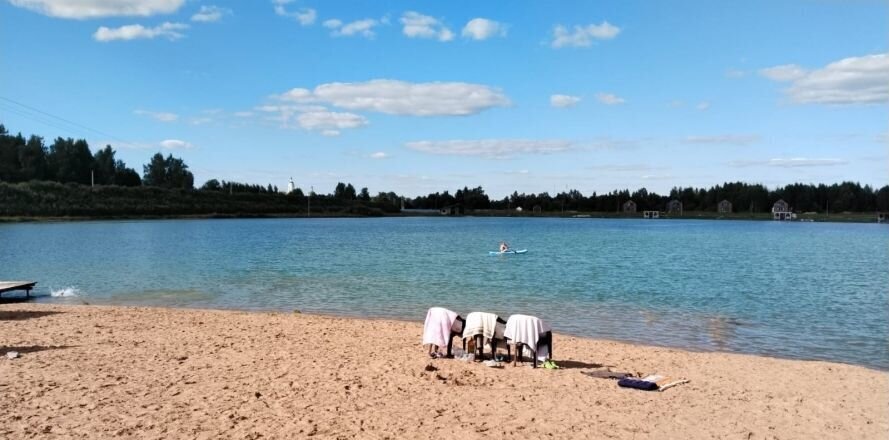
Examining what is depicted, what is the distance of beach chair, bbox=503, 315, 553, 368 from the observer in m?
12.7

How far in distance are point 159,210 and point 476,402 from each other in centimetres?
14923

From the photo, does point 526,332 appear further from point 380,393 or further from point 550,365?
point 380,393

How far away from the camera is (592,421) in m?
8.96

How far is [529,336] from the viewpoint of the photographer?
41.7ft

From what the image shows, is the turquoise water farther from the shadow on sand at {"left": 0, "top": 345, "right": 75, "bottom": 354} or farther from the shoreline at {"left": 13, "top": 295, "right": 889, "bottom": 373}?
the shadow on sand at {"left": 0, "top": 345, "right": 75, "bottom": 354}

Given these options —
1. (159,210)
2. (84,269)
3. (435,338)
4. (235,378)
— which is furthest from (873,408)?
(159,210)

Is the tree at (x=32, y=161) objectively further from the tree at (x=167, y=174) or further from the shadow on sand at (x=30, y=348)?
the shadow on sand at (x=30, y=348)

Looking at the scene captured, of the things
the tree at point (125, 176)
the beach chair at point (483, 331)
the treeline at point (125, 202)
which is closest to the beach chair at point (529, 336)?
the beach chair at point (483, 331)

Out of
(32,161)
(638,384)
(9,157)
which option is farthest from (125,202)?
(638,384)

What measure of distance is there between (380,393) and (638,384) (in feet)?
14.2

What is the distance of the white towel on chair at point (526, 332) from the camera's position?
12719 millimetres

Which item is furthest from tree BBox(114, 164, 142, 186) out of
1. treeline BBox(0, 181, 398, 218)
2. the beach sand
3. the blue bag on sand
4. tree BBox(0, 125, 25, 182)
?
the blue bag on sand

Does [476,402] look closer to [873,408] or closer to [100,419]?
[100,419]

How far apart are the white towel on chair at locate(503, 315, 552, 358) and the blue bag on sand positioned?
2.06 m
